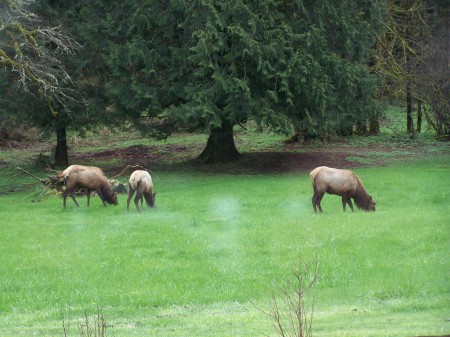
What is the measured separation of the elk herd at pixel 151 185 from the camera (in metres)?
17.9

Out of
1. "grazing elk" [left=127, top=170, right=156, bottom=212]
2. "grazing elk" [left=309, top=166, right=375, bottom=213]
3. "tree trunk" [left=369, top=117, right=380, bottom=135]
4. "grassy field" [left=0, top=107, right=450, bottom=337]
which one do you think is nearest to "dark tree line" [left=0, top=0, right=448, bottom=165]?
"grassy field" [left=0, top=107, right=450, bottom=337]

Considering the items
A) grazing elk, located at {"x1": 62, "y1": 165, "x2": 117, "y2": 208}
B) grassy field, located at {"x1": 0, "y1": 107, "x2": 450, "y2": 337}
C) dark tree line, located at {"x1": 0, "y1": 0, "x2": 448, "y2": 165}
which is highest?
dark tree line, located at {"x1": 0, "y1": 0, "x2": 448, "y2": 165}

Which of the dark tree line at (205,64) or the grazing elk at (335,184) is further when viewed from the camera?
the dark tree line at (205,64)

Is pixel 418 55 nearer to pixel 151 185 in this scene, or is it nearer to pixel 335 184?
pixel 335 184

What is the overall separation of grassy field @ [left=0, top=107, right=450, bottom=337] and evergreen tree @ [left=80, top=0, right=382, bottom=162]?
279 centimetres

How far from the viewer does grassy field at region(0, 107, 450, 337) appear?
939 centimetres

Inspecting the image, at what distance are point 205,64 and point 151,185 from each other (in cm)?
761

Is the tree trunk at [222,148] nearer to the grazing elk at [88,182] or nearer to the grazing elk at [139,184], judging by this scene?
the grazing elk at [88,182]

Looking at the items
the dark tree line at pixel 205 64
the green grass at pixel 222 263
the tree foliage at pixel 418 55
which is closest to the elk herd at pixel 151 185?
the green grass at pixel 222 263

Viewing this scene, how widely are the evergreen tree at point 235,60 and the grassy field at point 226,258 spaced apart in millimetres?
2786

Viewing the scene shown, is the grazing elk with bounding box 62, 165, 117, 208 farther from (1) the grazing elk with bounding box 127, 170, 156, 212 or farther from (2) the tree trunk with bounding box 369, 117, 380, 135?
(2) the tree trunk with bounding box 369, 117, 380, 135

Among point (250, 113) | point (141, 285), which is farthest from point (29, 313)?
point (250, 113)

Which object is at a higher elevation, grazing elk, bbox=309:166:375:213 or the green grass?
grazing elk, bbox=309:166:375:213

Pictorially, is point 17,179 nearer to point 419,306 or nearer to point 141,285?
point 141,285
